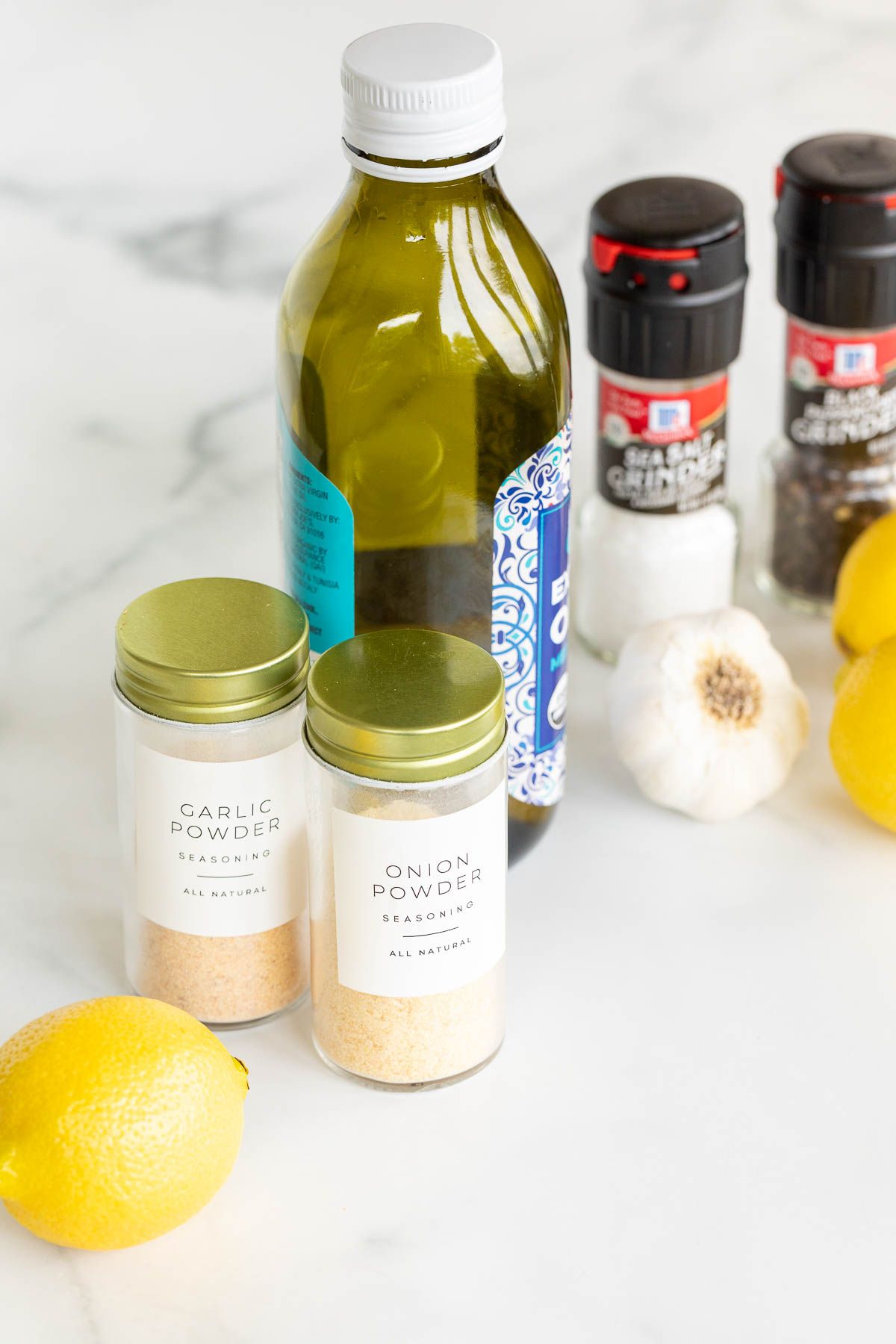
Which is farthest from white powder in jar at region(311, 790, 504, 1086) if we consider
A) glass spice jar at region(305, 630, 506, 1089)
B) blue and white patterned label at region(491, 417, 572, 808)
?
blue and white patterned label at region(491, 417, 572, 808)

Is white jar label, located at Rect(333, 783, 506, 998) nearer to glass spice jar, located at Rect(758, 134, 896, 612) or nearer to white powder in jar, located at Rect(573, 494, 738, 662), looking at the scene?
white powder in jar, located at Rect(573, 494, 738, 662)

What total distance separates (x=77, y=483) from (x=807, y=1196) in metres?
0.75

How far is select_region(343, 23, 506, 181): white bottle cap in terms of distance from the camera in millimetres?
694

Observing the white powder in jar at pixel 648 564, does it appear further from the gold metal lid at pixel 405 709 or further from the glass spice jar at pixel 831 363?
the gold metal lid at pixel 405 709

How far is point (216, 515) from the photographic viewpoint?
1226 mm

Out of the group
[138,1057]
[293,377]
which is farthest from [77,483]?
[138,1057]

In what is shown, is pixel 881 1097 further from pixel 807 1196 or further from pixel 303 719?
pixel 303 719

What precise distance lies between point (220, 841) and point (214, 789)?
Result: 0.03m

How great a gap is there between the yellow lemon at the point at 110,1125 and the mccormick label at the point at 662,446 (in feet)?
1.48

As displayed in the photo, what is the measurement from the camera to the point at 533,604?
828mm

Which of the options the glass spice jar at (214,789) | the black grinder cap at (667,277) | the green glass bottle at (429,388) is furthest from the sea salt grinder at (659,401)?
the glass spice jar at (214,789)

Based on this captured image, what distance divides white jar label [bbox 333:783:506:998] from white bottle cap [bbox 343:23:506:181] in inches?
10.2

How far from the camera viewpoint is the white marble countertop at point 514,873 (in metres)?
0.69

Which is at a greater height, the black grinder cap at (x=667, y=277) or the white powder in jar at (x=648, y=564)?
the black grinder cap at (x=667, y=277)
